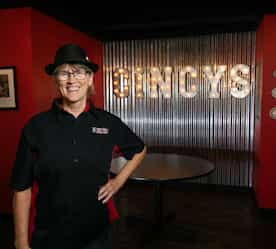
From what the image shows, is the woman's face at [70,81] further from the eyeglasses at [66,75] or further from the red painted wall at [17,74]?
the red painted wall at [17,74]

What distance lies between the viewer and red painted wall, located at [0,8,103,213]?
11.1 ft

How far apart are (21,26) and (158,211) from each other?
278 cm

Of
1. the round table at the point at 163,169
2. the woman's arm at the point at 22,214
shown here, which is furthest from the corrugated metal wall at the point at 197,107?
the woman's arm at the point at 22,214

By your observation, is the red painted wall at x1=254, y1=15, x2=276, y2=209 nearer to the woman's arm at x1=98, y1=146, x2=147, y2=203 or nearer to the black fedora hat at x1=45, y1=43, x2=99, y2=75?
the woman's arm at x1=98, y1=146, x2=147, y2=203

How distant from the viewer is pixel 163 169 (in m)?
3.05

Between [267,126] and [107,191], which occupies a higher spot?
[267,126]

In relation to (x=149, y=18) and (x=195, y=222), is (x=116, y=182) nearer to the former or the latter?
(x=195, y=222)

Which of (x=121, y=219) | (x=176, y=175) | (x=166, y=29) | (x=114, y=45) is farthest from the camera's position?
(x=114, y=45)

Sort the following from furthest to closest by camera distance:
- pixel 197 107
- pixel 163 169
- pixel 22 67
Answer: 1. pixel 197 107
2. pixel 22 67
3. pixel 163 169

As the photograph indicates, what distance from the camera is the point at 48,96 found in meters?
3.75

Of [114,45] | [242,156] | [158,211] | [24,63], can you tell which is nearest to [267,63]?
[242,156]

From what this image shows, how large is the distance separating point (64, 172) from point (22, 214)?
0.84 ft

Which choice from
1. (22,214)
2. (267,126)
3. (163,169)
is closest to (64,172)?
(22,214)

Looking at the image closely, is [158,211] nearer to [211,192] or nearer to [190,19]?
[211,192]
